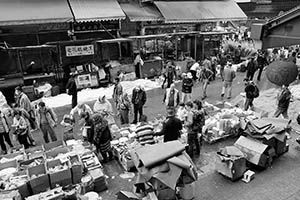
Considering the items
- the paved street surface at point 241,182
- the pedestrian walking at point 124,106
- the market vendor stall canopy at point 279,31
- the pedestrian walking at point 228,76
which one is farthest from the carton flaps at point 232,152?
the pedestrian walking at point 228,76

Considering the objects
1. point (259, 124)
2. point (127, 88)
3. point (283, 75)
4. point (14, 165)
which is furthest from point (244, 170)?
point (127, 88)

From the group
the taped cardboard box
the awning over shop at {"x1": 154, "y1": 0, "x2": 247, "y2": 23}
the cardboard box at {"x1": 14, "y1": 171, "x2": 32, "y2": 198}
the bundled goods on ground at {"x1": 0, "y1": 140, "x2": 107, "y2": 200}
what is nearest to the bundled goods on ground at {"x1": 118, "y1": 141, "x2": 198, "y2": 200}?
the bundled goods on ground at {"x1": 0, "y1": 140, "x2": 107, "y2": 200}

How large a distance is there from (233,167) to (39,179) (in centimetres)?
464

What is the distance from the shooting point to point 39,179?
19.2 ft

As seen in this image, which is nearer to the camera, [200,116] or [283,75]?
[283,75]

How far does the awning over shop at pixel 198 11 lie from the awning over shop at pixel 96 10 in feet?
11.3

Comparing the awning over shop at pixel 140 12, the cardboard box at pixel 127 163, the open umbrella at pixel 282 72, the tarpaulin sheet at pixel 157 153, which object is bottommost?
the cardboard box at pixel 127 163

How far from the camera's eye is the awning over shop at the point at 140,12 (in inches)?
643

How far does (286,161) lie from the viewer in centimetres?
738

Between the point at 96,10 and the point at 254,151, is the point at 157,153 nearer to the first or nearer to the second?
the point at 254,151

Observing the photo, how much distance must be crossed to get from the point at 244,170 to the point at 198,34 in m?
14.1

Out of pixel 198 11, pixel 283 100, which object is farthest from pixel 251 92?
pixel 198 11

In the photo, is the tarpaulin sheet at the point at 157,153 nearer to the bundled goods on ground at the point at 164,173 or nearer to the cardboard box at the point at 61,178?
the bundled goods on ground at the point at 164,173

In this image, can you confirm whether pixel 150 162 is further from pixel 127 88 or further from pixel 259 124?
pixel 127 88
